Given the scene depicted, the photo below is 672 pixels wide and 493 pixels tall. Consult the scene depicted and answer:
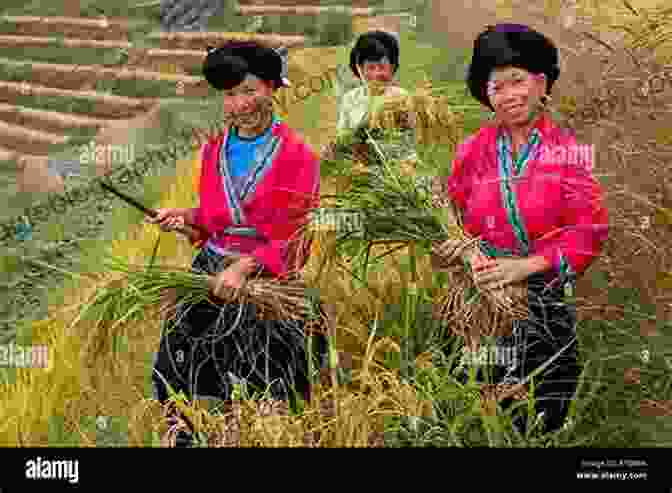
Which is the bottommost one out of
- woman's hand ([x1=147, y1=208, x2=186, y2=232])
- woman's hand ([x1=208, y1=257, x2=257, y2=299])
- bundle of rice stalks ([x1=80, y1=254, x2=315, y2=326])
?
bundle of rice stalks ([x1=80, y1=254, x2=315, y2=326])

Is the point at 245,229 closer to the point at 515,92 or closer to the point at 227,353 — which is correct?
the point at 227,353

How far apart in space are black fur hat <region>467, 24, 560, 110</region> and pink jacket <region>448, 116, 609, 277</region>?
0.52 feet

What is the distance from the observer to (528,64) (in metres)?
3.03

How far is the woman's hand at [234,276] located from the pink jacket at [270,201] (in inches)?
1.4

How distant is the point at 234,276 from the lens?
3254 millimetres

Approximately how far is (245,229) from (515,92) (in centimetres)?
87

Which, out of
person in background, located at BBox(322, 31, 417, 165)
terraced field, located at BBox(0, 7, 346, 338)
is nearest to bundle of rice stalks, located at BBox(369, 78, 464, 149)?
person in background, located at BBox(322, 31, 417, 165)

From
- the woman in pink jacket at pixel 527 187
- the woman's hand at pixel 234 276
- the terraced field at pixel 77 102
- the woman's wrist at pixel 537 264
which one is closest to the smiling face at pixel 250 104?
the woman's hand at pixel 234 276

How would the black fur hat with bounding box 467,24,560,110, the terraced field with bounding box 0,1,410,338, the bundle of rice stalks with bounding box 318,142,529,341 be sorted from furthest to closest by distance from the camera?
1. the terraced field with bounding box 0,1,410,338
2. the bundle of rice stalks with bounding box 318,142,529,341
3. the black fur hat with bounding box 467,24,560,110

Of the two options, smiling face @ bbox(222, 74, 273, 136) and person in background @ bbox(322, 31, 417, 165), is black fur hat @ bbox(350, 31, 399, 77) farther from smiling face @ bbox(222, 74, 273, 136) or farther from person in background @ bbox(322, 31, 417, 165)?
smiling face @ bbox(222, 74, 273, 136)

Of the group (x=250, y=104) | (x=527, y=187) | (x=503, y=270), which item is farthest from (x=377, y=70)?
(x=503, y=270)

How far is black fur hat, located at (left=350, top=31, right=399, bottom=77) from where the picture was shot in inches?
138
